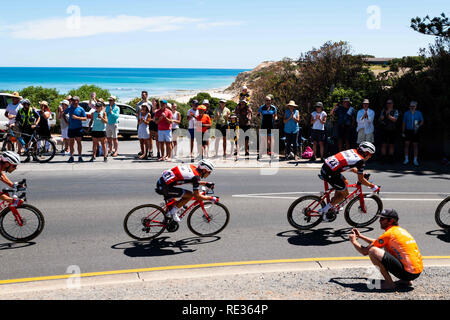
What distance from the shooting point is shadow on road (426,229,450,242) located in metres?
9.62

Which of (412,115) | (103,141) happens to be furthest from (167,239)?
(412,115)

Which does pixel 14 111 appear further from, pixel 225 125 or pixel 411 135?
pixel 411 135

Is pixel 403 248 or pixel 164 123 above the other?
pixel 164 123

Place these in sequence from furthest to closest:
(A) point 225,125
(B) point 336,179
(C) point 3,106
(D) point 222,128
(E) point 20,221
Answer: (C) point 3,106
(D) point 222,128
(A) point 225,125
(B) point 336,179
(E) point 20,221

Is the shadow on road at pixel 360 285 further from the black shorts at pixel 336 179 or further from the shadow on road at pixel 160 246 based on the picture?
the shadow on road at pixel 160 246

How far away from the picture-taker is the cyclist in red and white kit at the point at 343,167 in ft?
31.5

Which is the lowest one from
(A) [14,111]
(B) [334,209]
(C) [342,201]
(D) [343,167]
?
(B) [334,209]

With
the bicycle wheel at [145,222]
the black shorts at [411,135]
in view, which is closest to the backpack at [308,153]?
the black shorts at [411,135]

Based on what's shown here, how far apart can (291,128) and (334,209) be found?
8.04 meters

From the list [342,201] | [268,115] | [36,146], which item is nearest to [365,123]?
[268,115]

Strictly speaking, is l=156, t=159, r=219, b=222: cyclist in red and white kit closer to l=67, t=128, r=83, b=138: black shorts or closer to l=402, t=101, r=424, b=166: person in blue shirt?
l=67, t=128, r=83, b=138: black shorts

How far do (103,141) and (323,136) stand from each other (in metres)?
7.74

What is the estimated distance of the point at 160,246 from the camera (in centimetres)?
901

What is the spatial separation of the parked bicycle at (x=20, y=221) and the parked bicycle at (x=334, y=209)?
15.8 feet
